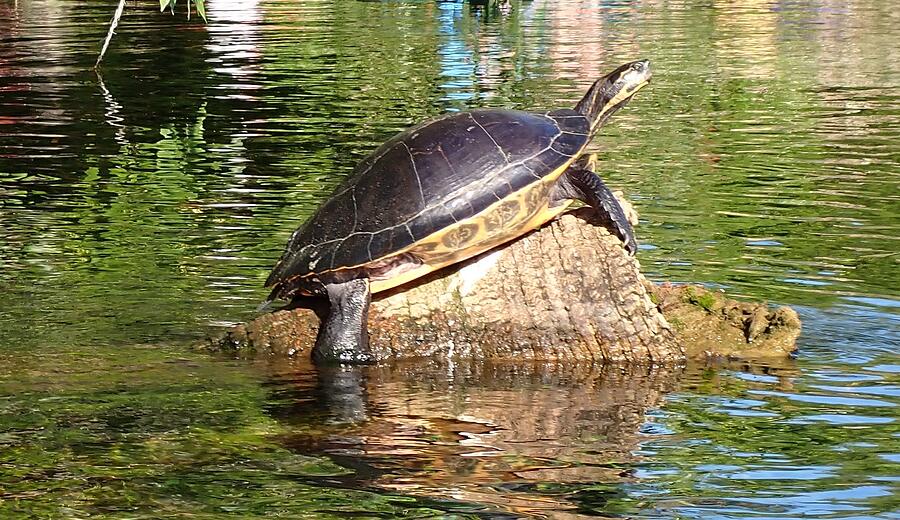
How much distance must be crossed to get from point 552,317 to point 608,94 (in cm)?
200

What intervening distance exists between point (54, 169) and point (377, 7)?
24.0 metres

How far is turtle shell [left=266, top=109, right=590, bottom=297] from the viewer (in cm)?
759

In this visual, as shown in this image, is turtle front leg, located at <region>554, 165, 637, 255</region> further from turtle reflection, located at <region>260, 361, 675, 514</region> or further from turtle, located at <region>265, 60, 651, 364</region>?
turtle reflection, located at <region>260, 361, 675, 514</region>

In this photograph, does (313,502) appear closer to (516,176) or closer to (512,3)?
(516,176)

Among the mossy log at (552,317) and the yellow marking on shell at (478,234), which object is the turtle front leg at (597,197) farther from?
the yellow marking on shell at (478,234)

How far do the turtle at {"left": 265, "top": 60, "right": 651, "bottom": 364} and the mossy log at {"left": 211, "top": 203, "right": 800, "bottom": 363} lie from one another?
124 millimetres

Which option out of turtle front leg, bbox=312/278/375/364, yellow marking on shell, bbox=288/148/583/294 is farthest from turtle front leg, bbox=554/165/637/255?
turtle front leg, bbox=312/278/375/364

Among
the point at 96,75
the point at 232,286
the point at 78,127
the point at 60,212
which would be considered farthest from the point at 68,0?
the point at 232,286

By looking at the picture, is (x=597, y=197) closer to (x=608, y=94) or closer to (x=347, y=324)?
(x=608, y=94)

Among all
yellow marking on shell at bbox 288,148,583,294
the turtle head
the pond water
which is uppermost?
the turtle head

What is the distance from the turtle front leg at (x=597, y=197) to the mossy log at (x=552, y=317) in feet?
0.25

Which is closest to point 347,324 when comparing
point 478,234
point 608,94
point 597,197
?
point 478,234

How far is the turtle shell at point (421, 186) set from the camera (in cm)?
759

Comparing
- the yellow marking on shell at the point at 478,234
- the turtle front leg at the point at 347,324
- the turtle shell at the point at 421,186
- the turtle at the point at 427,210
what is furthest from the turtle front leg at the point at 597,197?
the turtle front leg at the point at 347,324
